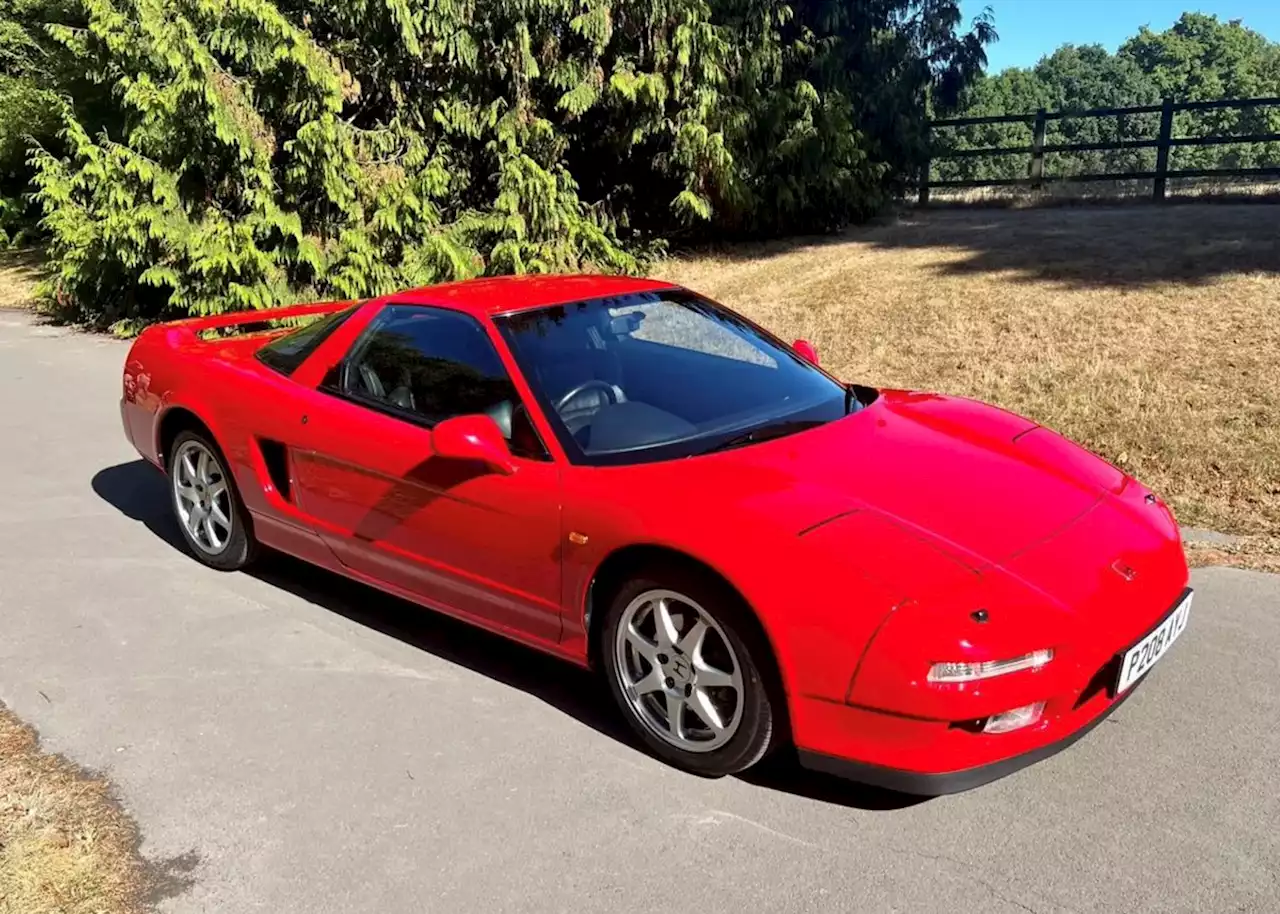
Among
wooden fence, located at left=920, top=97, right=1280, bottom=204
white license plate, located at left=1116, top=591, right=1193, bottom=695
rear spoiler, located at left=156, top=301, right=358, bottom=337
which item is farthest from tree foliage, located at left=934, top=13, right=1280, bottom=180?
white license plate, located at left=1116, top=591, right=1193, bottom=695

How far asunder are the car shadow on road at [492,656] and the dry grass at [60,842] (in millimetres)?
1294

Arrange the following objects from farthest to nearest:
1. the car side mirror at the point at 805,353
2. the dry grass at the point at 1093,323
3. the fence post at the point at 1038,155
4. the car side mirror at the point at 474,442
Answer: the fence post at the point at 1038,155, the dry grass at the point at 1093,323, the car side mirror at the point at 805,353, the car side mirror at the point at 474,442

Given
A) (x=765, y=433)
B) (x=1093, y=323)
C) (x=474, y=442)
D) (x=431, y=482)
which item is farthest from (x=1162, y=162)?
(x=474, y=442)

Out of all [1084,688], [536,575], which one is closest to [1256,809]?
[1084,688]

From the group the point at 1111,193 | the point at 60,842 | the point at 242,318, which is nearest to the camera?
the point at 60,842

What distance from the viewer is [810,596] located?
112 inches

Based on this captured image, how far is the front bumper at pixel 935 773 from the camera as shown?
9.12 ft

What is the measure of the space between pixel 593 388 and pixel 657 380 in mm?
267

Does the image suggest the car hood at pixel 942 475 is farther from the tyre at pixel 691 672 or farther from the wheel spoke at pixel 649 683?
the wheel spoke at pixel 649 683

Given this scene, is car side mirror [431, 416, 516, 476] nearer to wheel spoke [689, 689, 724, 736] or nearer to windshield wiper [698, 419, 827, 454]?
windshield wiper [698, 419, 827, 454]

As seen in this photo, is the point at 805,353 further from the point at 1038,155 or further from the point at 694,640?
the point at 1038,155

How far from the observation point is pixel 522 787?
10.6 ft

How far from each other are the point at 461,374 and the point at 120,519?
117 inches

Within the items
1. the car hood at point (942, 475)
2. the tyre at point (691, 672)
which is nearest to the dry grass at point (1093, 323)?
the car hood at point (942, 475)
